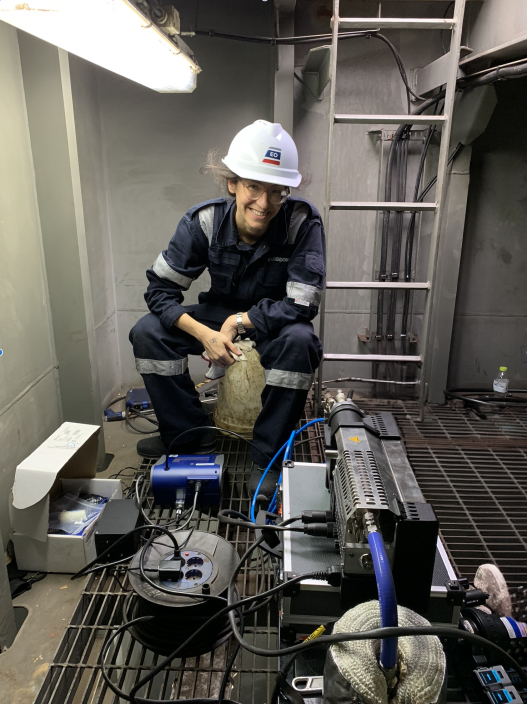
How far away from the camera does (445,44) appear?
2594 mm

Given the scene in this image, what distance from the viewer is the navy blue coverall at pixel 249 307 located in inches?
73.7

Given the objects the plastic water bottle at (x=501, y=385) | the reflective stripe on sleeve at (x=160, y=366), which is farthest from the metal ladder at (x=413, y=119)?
the reflective stripe on sleeve at (x=160, y=366)

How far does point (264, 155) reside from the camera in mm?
1813

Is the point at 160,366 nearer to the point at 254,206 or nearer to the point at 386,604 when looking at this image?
the point at 254,206

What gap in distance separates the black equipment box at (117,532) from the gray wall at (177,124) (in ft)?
5.69

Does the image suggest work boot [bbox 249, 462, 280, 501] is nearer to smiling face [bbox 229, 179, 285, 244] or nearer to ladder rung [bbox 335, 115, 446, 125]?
smiling face [bbox 229, 179, 285, 244]

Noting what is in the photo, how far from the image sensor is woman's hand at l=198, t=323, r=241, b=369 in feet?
6.42

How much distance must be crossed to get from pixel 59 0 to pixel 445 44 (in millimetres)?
2132

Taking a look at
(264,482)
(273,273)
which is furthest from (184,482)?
(273,273)

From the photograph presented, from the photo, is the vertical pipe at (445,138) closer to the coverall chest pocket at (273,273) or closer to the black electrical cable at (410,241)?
the black electrical cable at (410,241)

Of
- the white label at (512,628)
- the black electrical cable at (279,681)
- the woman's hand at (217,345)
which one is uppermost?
the woman's hand at (217,345)

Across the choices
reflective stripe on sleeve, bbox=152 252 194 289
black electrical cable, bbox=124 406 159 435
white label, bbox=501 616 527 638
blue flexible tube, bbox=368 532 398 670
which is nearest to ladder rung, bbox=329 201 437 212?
reflective stripe on sleeve, bbox=152 252 194 289

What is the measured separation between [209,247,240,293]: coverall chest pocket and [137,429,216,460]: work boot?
0.65 metres

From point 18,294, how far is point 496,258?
8.34 ft
